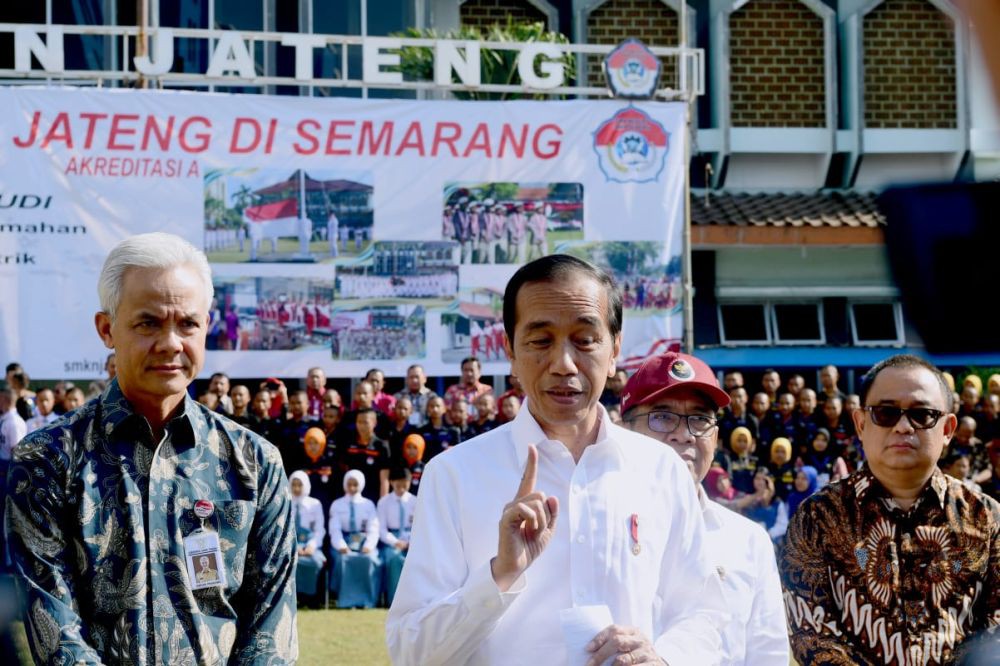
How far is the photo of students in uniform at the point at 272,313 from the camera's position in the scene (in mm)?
12328

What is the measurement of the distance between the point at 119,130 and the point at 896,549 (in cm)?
994

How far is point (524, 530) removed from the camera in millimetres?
2619

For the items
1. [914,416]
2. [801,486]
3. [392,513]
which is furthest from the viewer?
[801,486]

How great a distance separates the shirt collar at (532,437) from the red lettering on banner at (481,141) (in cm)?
987

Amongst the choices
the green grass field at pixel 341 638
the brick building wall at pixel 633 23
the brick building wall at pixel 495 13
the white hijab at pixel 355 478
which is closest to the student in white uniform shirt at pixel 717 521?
the green grass field at pixel 341 638

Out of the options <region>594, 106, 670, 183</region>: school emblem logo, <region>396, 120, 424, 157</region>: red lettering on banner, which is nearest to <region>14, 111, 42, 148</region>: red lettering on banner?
<region>396, 120, 424, 157</region>: red lettering on banner

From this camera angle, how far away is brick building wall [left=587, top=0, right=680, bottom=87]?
18.2 metres

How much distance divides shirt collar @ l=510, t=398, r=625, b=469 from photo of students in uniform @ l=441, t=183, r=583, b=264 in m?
9.58

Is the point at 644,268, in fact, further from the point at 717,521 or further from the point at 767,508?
the point at 717,521

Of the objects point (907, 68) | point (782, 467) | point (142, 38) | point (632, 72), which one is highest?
point (907, 68)

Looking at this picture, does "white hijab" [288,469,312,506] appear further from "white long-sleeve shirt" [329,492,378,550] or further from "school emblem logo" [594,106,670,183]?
"school emblem logo" [594,106,670,183]

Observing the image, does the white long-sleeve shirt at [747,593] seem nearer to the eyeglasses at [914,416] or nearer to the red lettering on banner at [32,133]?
the eyeglasses at [914,416]

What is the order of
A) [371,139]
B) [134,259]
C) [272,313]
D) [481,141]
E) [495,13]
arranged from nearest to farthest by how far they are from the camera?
1. [134,259]
2. [272,313]
3. [371,139]
4. [481,141]
5. [495,13]

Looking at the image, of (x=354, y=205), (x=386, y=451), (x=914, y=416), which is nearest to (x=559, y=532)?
(x=914, y=416)
